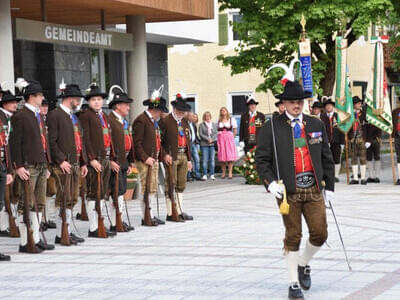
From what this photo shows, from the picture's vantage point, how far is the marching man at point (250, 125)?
23.3m

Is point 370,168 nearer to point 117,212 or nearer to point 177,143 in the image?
point 177,143

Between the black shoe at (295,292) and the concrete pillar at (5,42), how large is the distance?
8133mm

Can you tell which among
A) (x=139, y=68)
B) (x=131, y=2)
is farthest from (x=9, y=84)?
(x=139, y=68)

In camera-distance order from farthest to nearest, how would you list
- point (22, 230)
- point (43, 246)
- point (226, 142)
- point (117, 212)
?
1. point (226, 142)
2. point (117, 212)
3. point (43, 246)
4. point (22, 230)

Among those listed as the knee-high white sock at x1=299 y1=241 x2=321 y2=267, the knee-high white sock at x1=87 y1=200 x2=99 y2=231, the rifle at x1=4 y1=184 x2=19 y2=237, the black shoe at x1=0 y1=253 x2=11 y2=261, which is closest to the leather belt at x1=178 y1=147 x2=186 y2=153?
the knee-high white sock at x1=87 y1=200 x2=99 y2=231

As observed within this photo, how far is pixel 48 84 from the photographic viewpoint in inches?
836

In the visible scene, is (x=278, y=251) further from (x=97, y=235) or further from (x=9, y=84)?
(x=9, y=84)

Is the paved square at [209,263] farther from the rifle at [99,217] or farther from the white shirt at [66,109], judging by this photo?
the white shirt at [66,109]

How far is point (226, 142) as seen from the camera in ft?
83.3

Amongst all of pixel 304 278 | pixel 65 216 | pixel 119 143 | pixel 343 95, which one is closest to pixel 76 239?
pixel 65 216

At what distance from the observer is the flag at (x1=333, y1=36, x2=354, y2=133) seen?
22062 millimetres

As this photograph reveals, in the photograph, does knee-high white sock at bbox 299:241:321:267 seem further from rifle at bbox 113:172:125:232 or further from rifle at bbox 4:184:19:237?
rifle at bbox 4:184:19:237

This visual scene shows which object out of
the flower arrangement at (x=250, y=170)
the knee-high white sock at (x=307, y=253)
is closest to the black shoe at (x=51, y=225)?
the knee-high white sock at (x=307, y=253)

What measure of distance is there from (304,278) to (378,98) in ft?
44.8
